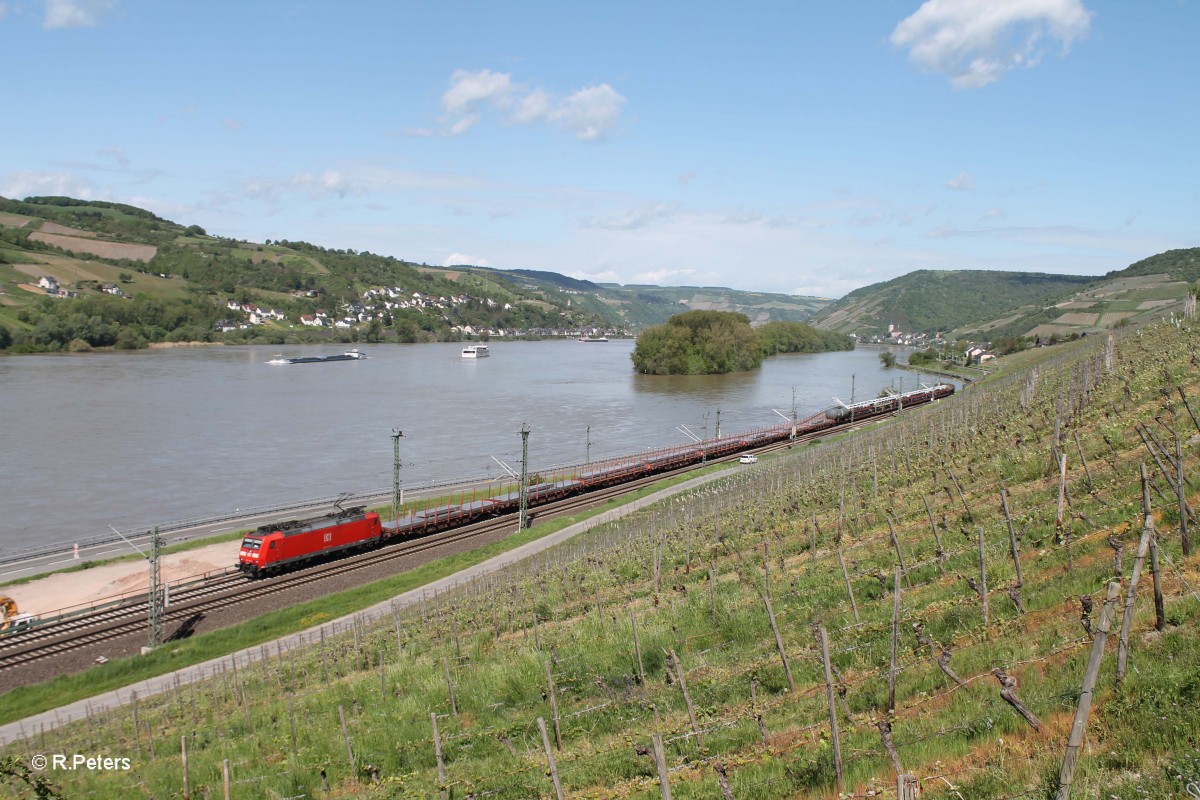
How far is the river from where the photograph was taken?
44.6 metres

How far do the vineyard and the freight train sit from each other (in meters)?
9.49

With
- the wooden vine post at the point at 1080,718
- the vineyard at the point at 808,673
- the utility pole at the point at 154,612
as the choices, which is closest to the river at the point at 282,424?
the utility pole at the point at 154,612

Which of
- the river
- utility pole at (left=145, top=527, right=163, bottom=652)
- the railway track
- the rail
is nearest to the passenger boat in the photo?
the river

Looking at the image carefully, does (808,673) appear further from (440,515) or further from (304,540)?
(440,515)

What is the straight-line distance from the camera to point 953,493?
18750mm

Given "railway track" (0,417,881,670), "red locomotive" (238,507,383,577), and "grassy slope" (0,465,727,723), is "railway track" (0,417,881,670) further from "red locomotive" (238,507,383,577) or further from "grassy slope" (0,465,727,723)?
"grassy slope" (0,465,727,723)

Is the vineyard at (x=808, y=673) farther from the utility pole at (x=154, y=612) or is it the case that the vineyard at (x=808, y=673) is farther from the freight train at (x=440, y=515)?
the freight train at (x=440, y=515)

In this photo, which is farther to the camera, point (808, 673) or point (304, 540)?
point (304, 540)

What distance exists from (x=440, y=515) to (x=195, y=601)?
12.9 metres

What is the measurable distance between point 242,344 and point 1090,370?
16408 centimetres

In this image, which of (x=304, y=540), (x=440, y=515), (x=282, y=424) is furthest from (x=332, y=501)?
(x=282, y=424)

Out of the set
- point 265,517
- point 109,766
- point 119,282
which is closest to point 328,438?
point 265,517

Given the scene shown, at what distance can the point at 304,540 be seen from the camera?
31.8 meters

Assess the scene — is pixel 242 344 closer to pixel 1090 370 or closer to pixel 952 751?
pixel 1090 370
